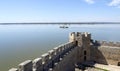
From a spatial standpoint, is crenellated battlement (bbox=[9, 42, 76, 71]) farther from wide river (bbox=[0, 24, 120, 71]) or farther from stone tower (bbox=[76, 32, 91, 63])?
wide river (bbox=[0, 24, 120, 71])

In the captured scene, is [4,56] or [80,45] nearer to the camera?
[80,45]

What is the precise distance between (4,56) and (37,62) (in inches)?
629

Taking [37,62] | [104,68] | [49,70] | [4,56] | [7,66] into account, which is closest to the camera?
[37,62]

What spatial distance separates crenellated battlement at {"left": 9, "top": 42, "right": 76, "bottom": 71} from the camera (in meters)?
7.34

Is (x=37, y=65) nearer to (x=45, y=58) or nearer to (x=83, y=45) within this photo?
(x=45, y=58)

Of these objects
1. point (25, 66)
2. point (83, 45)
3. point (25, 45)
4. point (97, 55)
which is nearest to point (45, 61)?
point (25, 66)

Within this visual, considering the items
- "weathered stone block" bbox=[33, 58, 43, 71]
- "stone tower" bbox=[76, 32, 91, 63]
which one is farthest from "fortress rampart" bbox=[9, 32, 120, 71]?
"weathered stone block" bbox=[33, 58, 43, 71]

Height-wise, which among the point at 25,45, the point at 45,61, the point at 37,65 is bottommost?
the point at 25,45

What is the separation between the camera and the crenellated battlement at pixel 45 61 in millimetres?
7345

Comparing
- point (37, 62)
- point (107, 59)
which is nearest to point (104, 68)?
point (107, 59)

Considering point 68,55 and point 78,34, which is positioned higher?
point 78,34

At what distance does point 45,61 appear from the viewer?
944 centimetres

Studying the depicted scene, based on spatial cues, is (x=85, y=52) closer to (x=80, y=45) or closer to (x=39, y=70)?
(x=80, y=45)

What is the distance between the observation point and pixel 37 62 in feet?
27.3
